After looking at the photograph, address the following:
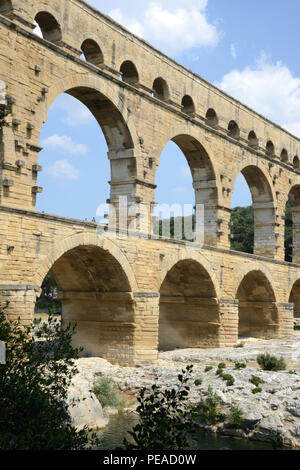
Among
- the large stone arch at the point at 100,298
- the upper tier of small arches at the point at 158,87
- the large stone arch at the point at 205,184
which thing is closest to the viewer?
the upper tier of small arches at the point at 158,87

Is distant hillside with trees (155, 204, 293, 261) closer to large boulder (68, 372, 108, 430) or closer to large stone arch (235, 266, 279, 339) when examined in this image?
large stone arch (235, 266, 279, 339)

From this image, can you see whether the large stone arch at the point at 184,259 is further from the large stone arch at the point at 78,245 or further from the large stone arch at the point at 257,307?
the large stone arch at the point at 257,307

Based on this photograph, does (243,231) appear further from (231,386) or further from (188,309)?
(231,386)

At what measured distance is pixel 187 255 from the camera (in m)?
22.1

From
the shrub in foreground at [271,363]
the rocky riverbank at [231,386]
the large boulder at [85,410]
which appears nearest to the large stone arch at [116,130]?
the rocky riverbank at [231,386]

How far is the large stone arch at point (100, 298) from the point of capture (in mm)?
19016

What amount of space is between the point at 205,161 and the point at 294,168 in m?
10.6

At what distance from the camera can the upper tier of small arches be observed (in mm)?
17812

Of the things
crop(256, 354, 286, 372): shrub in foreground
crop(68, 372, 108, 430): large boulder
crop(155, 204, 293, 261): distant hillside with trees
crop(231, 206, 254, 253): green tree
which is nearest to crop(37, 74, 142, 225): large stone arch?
crop(256, 354, 286, 372): shrub in foreground

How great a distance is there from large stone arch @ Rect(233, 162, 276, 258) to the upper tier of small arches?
1.52 metres

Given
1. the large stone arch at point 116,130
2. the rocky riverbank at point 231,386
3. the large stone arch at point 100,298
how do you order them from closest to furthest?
the rocky riverbank at point 231,386 < the large stone arch at point 100,298 < the large stone arch at point 116,130

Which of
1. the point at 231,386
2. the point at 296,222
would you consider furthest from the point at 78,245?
the point at 296,222

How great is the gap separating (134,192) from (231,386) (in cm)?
754

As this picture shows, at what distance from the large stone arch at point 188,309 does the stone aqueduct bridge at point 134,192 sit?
53 millimetres
